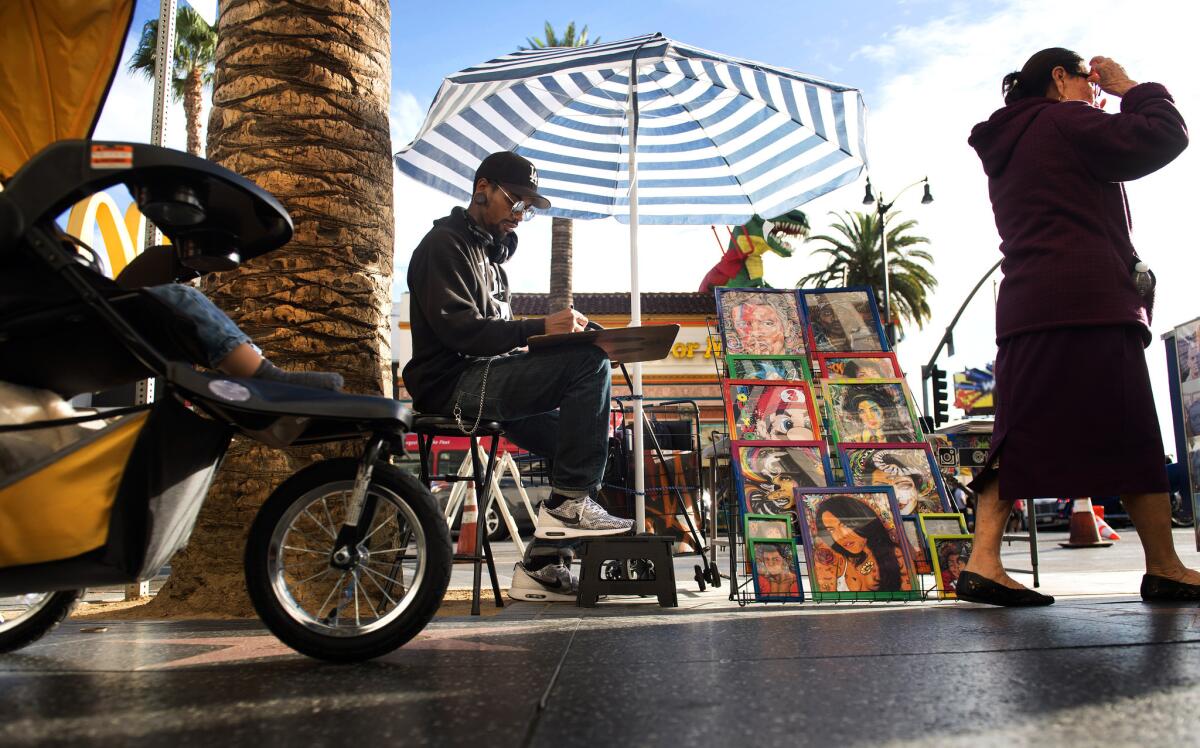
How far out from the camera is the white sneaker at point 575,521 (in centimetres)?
391

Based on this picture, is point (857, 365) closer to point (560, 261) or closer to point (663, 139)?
point (663, 139)

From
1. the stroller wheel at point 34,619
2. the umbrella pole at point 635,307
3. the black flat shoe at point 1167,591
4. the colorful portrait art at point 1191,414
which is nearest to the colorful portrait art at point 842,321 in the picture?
the umbrella pole at point 635,307

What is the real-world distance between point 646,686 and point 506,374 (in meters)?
2.20

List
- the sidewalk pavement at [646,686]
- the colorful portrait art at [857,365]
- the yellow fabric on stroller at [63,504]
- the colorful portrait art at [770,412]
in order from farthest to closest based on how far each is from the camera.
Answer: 1. the colorful portrait art at [857,365]
2. the colorful portrait art at [770,412]
3. the yellow fabric on stroller at [63,504]
4. the sidewalk pavement at [646,686]

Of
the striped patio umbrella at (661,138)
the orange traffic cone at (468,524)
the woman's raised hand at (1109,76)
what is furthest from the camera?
the orange traffic cone at (468,524)

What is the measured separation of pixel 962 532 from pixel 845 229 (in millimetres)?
41245

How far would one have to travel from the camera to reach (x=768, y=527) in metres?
4.43

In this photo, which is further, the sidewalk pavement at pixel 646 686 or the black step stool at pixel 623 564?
the black step stool at pixel 623 564

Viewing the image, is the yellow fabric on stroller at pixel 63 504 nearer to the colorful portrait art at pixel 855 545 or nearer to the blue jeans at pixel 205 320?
the blue jeans at pixel 205 320

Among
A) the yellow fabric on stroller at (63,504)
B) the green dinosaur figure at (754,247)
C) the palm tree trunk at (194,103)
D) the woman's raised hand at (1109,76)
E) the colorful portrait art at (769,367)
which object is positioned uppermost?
the palm tree trunk at (194,103)

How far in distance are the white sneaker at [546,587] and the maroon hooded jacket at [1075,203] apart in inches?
96.5

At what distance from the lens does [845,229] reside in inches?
1714

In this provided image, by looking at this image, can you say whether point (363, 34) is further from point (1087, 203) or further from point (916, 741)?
point (916, 741)

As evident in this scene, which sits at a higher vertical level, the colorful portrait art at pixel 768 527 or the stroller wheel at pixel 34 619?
the colorful portrait art at pixel 768 527
